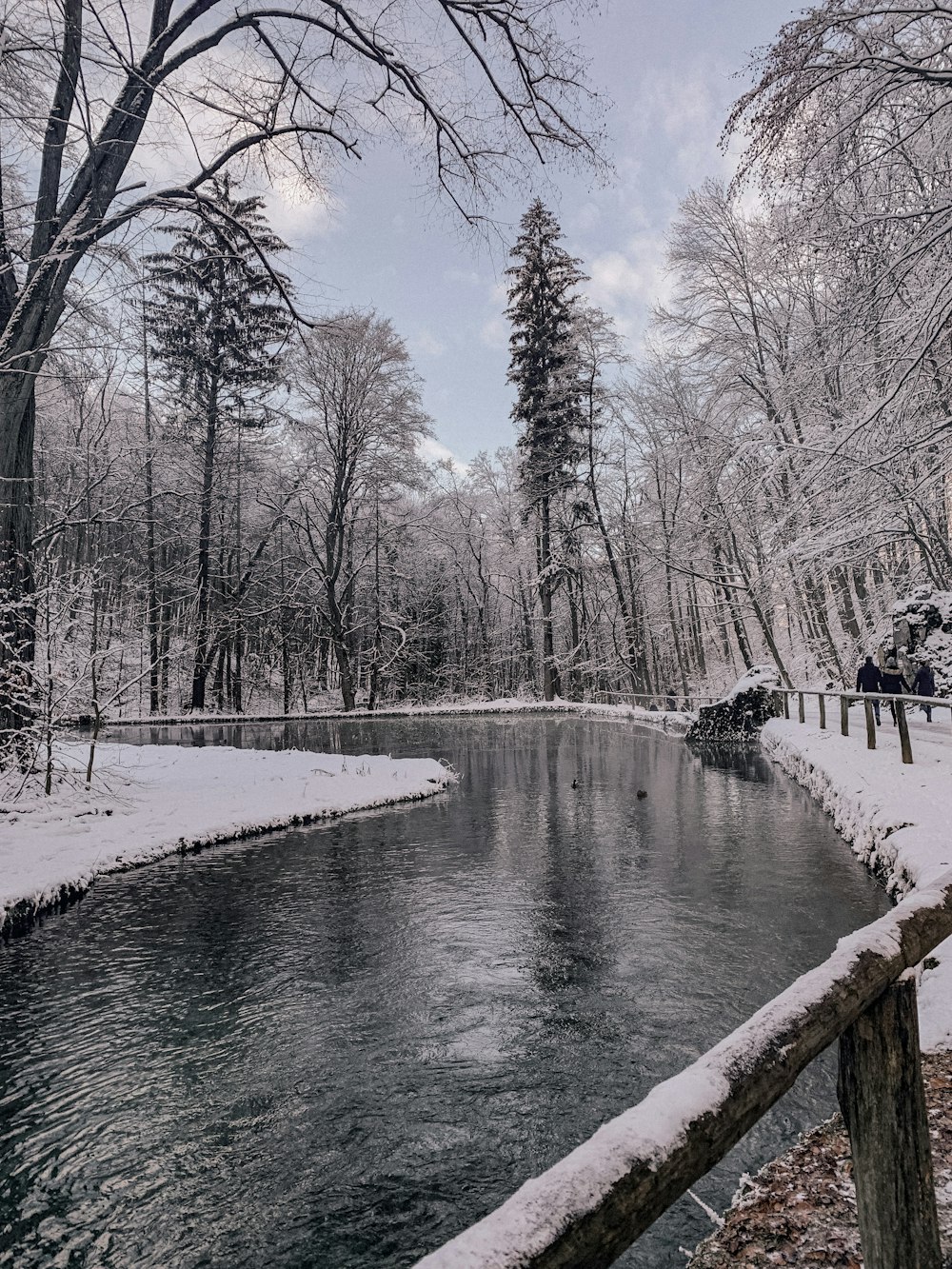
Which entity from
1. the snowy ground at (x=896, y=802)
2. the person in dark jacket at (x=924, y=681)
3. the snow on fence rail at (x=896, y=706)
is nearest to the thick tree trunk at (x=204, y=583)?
the snowy ground at (x=896, y=802)

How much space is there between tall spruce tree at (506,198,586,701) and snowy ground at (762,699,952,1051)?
808 inches

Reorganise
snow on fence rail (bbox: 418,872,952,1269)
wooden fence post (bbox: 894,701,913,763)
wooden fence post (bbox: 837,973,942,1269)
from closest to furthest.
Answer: snow on fence rail (bbox: 418,872,952,1269)
wooden fence post (bbox: 837,973,942,1269)
wooden fence post (bbox: 894,701,913,763)

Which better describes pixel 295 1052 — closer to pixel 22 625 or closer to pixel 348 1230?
pixel 348 1230

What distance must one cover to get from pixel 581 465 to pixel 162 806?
92.4ft

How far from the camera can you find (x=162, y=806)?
11461 mm

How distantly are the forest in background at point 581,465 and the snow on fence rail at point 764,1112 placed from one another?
8278mm

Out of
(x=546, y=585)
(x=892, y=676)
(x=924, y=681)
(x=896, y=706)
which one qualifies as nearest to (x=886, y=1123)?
(x=896, y=706)

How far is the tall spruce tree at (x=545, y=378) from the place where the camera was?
34375 millimetres

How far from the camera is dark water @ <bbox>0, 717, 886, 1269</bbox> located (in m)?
3.55

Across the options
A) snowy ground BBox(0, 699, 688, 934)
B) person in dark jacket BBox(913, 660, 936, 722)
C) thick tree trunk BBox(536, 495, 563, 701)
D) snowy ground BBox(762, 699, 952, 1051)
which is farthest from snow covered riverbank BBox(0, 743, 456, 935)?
thick tree trunk BBox(536, 495, 563, 701)

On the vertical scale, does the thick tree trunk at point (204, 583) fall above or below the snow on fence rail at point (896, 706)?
→ above

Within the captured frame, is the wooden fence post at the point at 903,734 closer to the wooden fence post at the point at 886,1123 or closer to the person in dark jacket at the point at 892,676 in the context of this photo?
the person in dark jacket at the point at 892,676

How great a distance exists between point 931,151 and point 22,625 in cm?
1436

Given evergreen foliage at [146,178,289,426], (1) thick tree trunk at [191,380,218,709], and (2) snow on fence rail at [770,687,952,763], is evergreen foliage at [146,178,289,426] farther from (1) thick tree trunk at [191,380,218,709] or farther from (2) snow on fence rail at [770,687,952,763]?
(2) snow on fence rail at [770,687,952,763]
